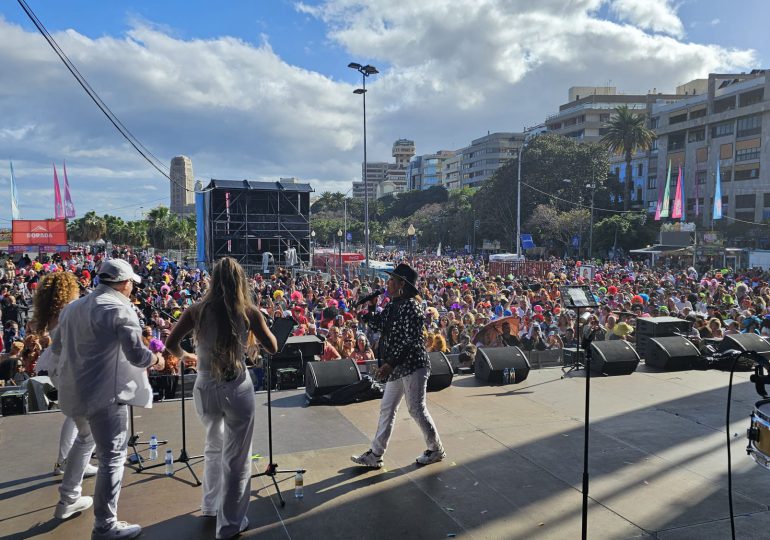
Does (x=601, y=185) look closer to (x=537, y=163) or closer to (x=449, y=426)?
(x=537, y=163)

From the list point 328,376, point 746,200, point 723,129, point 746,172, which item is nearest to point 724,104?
point 723,129

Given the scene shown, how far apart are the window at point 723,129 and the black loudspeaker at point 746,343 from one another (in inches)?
2173

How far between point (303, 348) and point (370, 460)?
344 centimetres

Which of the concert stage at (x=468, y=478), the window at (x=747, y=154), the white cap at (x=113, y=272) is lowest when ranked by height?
the concert stage at (x=468, y=478)

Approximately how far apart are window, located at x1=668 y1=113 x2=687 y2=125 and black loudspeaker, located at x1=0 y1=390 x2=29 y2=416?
68076 mm

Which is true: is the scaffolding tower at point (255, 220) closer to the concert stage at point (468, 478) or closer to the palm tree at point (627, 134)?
the concert stage at point (468, 478)

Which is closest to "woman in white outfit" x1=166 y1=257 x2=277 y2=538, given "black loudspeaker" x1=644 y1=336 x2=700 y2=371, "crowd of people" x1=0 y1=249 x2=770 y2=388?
"crowd of people" x1=0 y1=249 x2=770 y2=388

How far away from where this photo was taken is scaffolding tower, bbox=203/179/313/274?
31.7 metres

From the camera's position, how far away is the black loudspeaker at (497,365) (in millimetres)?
7797

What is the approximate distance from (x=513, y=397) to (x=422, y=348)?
2.97 m

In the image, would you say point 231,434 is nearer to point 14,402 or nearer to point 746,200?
point 14,402

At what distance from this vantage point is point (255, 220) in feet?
110

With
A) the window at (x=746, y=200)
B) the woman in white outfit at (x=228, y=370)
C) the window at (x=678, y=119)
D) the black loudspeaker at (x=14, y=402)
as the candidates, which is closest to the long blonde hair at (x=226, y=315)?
the woman in white outfit at (x=228, y=370)

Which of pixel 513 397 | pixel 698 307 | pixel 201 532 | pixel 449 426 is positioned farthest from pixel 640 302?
pixel 201 532
